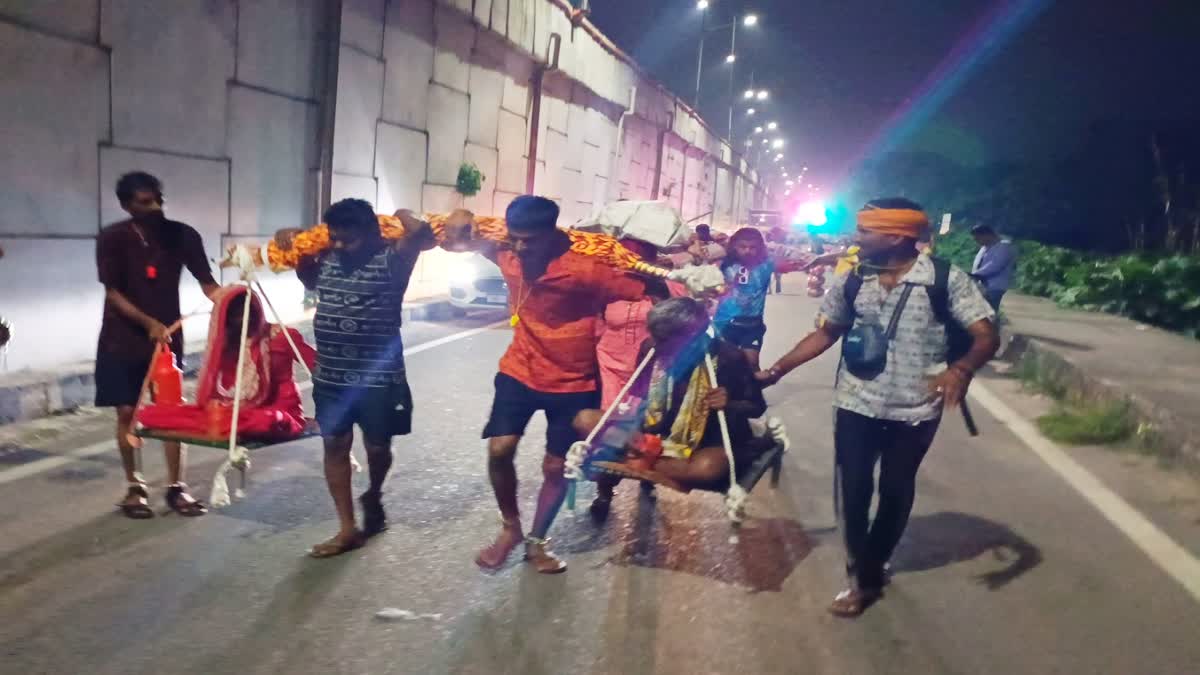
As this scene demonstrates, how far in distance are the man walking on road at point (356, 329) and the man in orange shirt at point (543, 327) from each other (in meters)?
0.31

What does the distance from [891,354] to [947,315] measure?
271 millimetres

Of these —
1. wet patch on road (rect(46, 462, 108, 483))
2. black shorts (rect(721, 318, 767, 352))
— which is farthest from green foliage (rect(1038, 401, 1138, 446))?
wet patch on road (rect(46, 462, 108, 483))

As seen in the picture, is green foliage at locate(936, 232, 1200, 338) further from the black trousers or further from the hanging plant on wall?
the black trousers

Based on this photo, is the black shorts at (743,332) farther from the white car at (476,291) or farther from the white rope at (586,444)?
the white car at (476,291)

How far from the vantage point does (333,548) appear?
463 centimetres

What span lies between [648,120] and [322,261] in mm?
33009

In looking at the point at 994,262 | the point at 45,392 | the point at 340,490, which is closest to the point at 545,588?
the point at 340,490

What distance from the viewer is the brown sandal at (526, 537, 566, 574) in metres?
4.57

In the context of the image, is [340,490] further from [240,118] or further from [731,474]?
[240,118]

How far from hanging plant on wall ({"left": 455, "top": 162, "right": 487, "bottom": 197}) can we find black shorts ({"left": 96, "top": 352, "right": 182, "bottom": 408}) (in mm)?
14143

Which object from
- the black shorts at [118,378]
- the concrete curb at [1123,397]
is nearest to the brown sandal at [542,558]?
the black shorts at [118,378]

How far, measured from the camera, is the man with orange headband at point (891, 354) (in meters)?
4.12

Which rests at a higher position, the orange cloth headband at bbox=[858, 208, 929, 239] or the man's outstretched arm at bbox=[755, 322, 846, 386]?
the orange cloth headband at bbox=[858, 208, 929, 239]

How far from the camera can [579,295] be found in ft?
14.5
